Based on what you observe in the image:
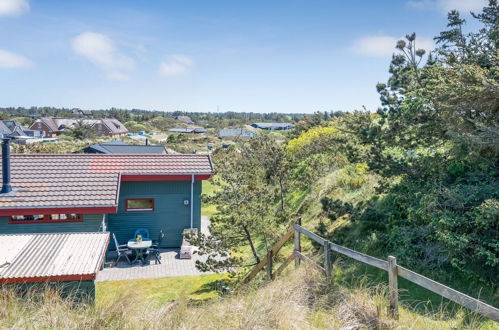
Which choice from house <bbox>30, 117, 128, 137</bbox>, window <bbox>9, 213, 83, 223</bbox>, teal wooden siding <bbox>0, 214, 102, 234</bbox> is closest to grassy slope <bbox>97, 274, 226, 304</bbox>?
teal wooden siding <bbox>0, 214, 102, 234</bbox>

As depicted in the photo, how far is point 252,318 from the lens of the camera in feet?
13.0

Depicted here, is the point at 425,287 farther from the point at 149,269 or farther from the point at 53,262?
the point at 149,269

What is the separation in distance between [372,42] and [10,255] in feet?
42.7

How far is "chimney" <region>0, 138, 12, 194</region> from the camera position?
446 inches

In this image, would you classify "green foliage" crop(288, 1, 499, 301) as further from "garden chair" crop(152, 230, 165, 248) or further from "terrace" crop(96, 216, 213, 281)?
"garden chair" crop(152, 230, 165, 248)

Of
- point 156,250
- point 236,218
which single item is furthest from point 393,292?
point 156,250

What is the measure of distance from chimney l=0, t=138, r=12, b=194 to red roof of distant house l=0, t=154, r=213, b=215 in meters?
0.26

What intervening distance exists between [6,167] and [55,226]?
2.52 m

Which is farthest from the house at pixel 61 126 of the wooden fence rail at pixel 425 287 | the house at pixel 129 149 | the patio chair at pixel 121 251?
the wooden fence rail at pixel 425 287

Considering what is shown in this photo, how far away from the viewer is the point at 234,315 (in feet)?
13.5

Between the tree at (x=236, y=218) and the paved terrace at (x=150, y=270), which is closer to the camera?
the tree at (x=236, y=218)

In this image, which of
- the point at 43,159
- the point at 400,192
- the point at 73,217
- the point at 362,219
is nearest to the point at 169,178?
the point at 73,217

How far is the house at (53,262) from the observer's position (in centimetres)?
633

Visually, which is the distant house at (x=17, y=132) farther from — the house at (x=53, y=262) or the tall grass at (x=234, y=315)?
the tall grass at (x=234, y=315)
